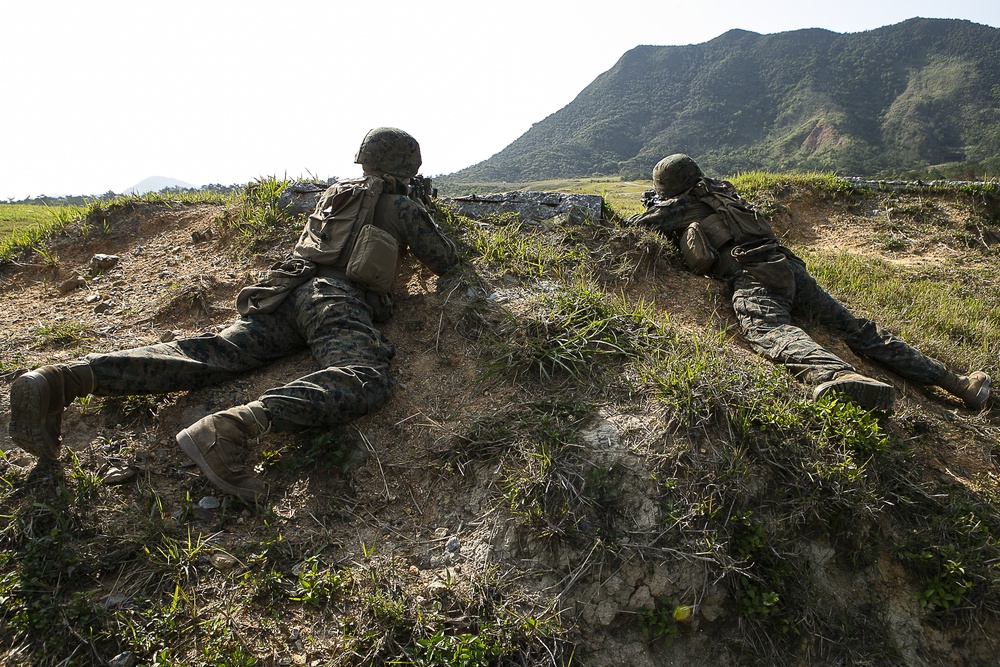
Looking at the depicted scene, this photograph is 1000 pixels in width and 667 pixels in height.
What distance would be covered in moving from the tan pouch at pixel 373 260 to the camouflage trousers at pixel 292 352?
0.11 m

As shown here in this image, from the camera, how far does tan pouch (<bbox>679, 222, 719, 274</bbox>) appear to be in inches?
167

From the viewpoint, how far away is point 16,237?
4.78 m

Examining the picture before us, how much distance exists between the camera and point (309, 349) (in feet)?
11.0

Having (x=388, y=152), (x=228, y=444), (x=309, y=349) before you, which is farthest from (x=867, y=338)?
(x=228, y=444)

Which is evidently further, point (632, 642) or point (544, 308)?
point (544, 308)

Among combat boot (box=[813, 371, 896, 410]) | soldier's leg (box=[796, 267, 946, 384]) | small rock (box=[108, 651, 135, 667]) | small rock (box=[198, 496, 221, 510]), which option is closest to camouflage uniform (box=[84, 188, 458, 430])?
small rock (box=[198, 496, 221, 510])

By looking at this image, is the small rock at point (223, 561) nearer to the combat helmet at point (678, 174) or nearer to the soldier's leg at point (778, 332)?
the soldier's leg at point (778, 332)

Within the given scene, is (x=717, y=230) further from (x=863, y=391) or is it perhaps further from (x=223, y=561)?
(x=223, y=561)

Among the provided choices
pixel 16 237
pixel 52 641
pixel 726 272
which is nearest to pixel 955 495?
pixel 726 272

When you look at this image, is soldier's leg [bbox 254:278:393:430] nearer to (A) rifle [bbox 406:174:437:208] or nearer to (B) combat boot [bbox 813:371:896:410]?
(A) rifle [bbox 406:174:437:208]

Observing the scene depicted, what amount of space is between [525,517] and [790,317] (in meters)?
2.76

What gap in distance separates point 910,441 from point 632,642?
6.67 feet

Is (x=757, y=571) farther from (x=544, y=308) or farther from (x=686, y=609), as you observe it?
(x=544, y=308)

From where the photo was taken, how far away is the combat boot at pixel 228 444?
2260 mm
